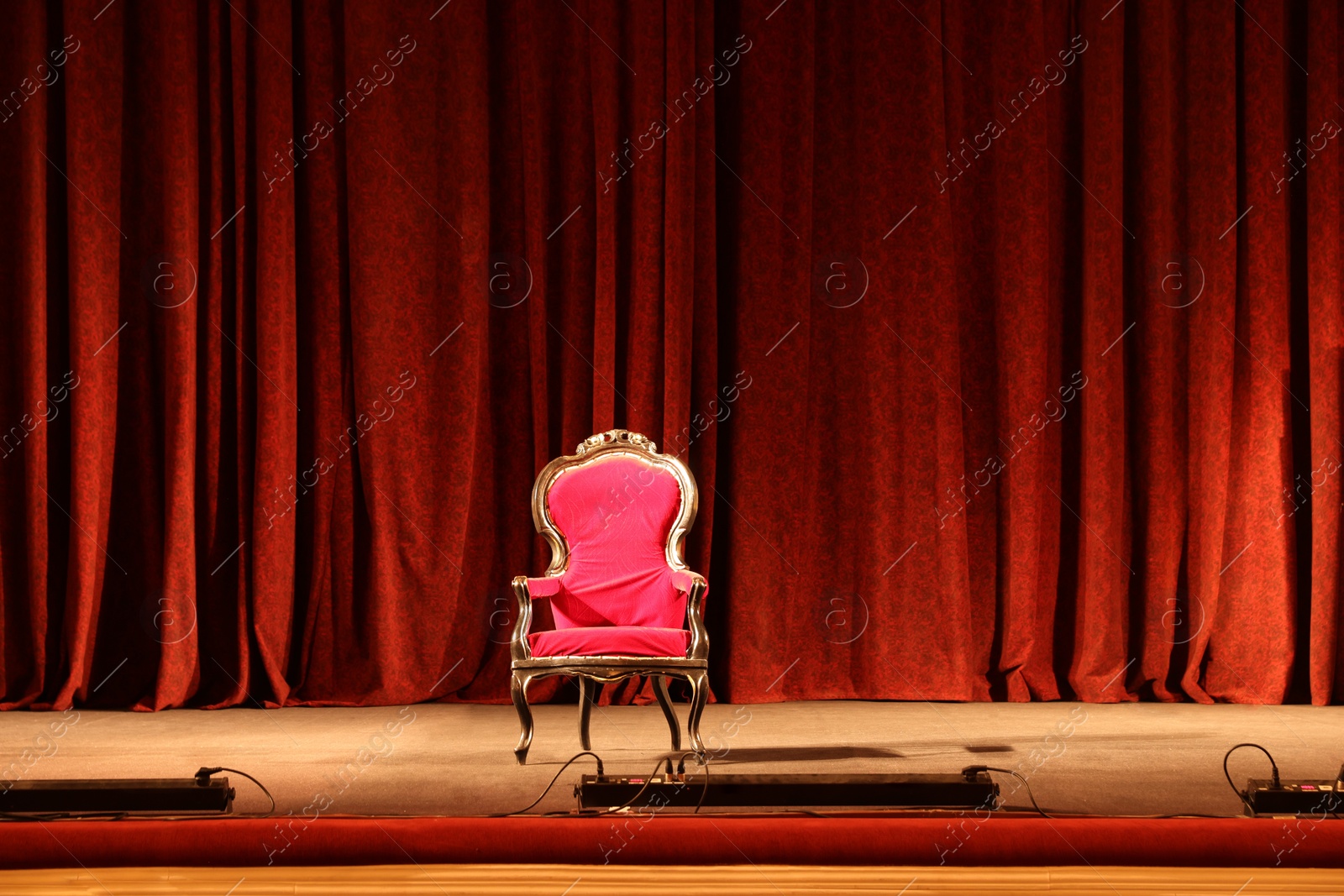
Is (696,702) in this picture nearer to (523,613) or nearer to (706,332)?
(523,613)

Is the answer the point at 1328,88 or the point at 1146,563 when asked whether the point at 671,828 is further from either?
the point at 1328,88

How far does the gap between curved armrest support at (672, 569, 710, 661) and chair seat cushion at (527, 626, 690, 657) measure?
1.0 inches

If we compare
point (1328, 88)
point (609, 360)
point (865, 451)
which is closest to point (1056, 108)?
point (1328, 88)

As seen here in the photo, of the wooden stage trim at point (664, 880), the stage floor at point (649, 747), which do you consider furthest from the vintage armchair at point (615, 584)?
the wooden stage trim at point (664, 880)

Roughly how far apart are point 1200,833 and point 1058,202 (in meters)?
2.97

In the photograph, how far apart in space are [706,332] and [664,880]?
2.58 meters

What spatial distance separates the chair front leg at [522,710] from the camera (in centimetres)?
304

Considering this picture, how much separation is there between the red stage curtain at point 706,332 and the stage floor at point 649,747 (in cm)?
30

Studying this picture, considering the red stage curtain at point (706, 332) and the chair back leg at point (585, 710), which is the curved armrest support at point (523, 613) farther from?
the red stage curtain at point (706, 332)

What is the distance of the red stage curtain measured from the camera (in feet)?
13.9

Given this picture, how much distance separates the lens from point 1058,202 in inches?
179

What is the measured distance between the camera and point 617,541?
135 inches

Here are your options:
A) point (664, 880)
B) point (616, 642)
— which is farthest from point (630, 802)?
point (616, 642)

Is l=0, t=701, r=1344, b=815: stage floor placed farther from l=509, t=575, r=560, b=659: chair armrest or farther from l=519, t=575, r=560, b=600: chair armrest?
l=519, t=575, r=560, b=600: chair armrest
